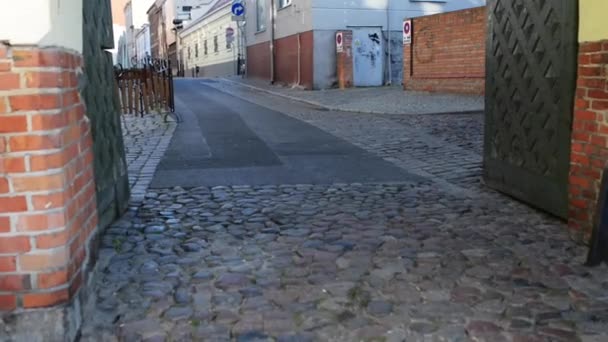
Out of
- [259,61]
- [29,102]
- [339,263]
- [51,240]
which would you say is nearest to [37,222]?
[51,240]

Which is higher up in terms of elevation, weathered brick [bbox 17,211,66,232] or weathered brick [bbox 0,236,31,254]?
weathered brick [bbox 17,211,66,232]

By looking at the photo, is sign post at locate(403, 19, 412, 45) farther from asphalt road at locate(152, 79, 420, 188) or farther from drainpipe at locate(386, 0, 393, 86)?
asphalt road at locate(152, 79, 420, 188)

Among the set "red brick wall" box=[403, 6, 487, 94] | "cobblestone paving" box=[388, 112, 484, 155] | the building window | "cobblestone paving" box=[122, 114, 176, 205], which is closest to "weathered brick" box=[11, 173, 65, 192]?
"cobblestone paving" box=[122, 114, 176, 205]

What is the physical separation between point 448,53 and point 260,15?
14173 mm

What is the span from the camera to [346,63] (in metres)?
22.5

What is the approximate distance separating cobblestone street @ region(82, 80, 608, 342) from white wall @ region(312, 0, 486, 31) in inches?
610

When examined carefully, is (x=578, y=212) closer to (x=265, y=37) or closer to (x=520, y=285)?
A: (x=520, y=285)

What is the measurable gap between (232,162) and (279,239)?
11.9 feet

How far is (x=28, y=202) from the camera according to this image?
9.23ft

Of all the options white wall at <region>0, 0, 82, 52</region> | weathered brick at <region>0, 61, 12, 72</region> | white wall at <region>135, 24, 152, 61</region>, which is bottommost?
weathered brick at <region>0, 61, 12, 72</region>

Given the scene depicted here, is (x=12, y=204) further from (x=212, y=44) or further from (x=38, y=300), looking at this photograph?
(x=212, y=44)

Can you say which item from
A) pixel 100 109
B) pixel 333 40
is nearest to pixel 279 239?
pixel 100 109

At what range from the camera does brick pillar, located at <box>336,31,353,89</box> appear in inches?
874

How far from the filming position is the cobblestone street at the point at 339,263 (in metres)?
3.18
